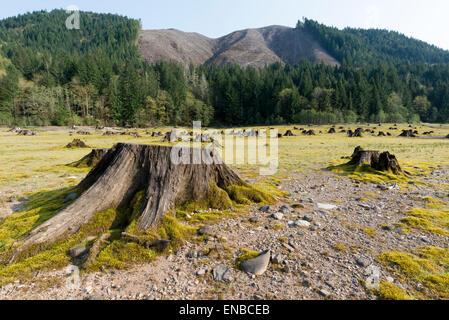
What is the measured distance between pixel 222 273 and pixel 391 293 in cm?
238

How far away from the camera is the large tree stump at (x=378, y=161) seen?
10.3 meters

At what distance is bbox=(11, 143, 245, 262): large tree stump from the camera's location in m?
4.19

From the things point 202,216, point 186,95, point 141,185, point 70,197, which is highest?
point 186,95

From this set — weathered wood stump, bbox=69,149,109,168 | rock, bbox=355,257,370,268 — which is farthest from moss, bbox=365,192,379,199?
weathered wood stump, bbox=69,149,109,168

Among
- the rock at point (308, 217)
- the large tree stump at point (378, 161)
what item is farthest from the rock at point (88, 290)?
the large tree stump at point (378, 161)

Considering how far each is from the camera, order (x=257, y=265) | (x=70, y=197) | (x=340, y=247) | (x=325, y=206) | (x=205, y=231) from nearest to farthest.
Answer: (x=257, y=265), (x=340, y=247), (x=205, y=231), (x=70, y=197), (x=325, y=206)

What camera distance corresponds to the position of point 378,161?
35.5 ft

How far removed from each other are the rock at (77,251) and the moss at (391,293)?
473cm

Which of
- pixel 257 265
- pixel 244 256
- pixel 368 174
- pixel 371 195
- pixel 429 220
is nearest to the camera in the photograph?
pixel 257 265

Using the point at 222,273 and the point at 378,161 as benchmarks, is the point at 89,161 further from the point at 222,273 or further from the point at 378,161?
the point at 378,161

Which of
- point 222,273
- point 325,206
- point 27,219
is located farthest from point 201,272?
point 325,206

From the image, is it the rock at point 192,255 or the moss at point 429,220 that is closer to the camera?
the rock at point 192,255

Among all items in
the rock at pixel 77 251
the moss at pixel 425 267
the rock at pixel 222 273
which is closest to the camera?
the moss at pixel 425 267

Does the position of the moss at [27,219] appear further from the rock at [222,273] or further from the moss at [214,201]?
the rock at [222,273]
